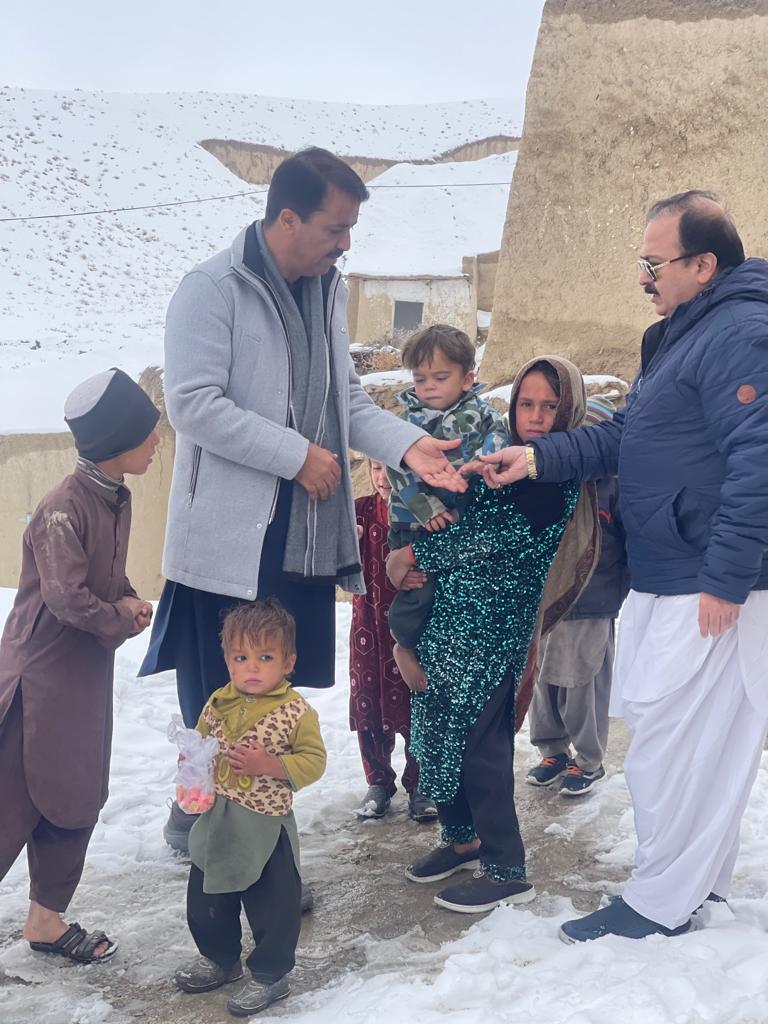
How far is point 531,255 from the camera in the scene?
8.44 meters

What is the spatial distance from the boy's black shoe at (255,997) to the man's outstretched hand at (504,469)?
57.6 inches

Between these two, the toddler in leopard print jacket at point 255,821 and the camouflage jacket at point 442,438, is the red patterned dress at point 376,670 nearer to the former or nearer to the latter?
the camouflage jacket at point 442,438

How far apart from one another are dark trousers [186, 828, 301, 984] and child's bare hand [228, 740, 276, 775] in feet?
0.67

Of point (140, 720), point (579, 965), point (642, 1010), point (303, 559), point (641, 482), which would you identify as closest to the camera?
point (642, 1010)

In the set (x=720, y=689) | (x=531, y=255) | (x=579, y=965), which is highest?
(x=531, y=255)

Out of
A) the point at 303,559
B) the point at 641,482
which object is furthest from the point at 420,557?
the point at 641,482

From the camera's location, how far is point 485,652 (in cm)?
313

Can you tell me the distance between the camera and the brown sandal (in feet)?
9.64

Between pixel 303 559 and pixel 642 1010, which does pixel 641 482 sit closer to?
pixel 303 559

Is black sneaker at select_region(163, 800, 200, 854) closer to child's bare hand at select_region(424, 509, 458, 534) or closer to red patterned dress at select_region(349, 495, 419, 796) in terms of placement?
red patterned dress at select_region(349, 495, 419, 796)

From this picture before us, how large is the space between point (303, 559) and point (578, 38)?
662 cm

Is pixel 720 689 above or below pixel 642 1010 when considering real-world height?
above

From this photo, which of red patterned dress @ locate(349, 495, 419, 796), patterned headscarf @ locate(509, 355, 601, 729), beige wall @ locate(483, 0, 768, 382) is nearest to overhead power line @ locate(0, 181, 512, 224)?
beige wall @ locate(483, 0, 768, 382)

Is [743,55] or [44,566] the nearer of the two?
[44,566]
